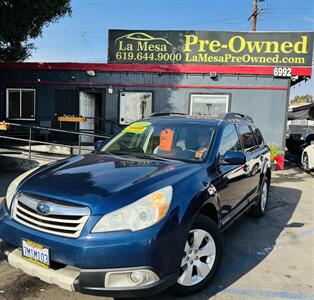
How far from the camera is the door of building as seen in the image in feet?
44.2

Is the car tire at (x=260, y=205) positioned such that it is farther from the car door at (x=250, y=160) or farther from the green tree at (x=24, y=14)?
the green tree at (x=24, y=14)

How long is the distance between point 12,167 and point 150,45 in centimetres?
735

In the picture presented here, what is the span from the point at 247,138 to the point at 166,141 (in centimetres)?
174

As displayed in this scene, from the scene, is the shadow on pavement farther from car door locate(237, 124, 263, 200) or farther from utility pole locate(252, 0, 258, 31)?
utility pole locate(252, 0, 258, 31)

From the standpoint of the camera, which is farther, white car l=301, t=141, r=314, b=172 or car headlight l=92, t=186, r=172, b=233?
white car l=301, t=141, r=314, b=172

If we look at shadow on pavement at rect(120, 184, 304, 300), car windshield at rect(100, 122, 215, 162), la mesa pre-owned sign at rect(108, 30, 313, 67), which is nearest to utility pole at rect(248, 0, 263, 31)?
la mesa pre-owned sign at rect(108, 30, 313, 67)

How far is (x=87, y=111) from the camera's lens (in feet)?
45.0

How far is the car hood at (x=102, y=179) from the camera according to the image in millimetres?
2855

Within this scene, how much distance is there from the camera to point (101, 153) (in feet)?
14.1

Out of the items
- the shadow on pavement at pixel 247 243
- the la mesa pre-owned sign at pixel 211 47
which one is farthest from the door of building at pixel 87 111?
the shadow on pavement at pixel 247 243

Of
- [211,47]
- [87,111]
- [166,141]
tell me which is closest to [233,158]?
[166,141]

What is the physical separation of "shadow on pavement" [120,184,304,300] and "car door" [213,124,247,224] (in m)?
0.54

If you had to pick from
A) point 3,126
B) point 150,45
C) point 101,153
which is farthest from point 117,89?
point 101,153

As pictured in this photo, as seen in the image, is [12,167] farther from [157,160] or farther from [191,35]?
[191,35]
